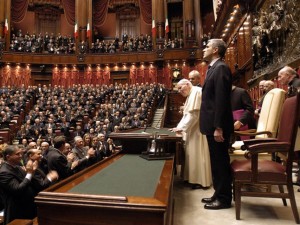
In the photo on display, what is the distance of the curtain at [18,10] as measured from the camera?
1742 centimetres

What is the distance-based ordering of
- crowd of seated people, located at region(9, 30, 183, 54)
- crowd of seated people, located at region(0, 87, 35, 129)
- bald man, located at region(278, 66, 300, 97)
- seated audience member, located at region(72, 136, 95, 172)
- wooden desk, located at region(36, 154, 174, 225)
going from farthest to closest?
1. crowd of seated people, located at region(9, 30, 183, 54)
2. crowd of seated people, located at region(0, 87, 35, 129)
3. seated audience member, located at region(72, 136, 95, 172)
4. bald man, located at region(278, 66, 300, 97)
5. wooden desk, located at region(36, 154, 174, 225)

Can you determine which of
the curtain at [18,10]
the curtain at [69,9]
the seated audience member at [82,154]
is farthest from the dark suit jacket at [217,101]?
the curtain at [18,10]

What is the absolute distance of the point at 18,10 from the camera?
57.6ft

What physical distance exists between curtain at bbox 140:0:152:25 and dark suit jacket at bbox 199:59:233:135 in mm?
17030

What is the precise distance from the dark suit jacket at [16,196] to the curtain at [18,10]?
1743cm

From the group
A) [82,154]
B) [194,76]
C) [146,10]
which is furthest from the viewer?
[146,10]

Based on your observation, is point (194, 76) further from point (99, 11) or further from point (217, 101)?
point (99, 11)

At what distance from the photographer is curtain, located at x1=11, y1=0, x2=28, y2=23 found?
1742 centimetres

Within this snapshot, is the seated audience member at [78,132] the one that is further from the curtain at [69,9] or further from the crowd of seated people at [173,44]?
the curtain at [69,9]

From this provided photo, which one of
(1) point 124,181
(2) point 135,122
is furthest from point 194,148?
(2) point 135,122

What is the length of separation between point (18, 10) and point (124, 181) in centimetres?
1901

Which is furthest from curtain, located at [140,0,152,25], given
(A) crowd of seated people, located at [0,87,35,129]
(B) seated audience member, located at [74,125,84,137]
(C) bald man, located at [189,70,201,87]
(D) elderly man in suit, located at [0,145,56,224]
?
(D) elderly man in suit, located at [0,145,56,224]

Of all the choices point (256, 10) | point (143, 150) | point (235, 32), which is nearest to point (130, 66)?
point (235, 32)

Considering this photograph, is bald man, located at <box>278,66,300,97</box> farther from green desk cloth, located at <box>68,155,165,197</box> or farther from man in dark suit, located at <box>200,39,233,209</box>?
green desk cloth, located at <box>68,155,165,197</box>
